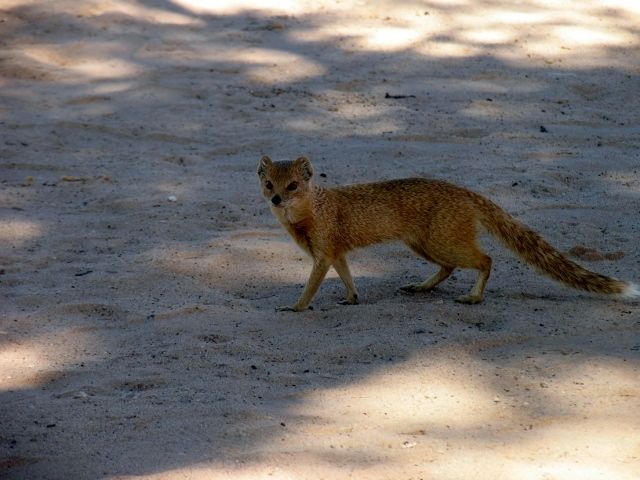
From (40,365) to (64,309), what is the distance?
704 mm

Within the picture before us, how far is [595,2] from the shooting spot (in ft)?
35.2

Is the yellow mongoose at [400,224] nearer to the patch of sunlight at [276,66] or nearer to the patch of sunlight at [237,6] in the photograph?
the patch of sunlight at [276,66]

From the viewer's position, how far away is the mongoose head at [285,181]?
17.6 ft

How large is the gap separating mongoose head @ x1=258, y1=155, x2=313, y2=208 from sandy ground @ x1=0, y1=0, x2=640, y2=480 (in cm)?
67

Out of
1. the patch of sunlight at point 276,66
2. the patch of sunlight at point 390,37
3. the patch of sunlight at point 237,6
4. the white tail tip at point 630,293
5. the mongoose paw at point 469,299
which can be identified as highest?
the patch of sunlight at point 237,6

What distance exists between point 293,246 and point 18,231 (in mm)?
2080

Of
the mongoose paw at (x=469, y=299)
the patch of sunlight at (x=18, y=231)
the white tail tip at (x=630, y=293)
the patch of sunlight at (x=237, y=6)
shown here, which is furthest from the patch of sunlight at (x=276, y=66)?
the white tail tip at (x=630, y=293)

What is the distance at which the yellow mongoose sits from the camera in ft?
17.5

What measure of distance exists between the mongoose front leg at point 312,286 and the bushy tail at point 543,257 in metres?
1.06

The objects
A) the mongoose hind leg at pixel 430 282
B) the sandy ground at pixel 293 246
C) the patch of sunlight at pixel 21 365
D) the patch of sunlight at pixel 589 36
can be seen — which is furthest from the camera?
the patch of sunlight at pixel 589 36

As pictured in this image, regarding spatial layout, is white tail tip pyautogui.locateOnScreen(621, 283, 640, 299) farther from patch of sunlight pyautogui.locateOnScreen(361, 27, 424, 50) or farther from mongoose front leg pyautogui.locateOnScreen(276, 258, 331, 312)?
patch of sunlight pyautogui.locateOnScreen(361, 27, 424, 50)

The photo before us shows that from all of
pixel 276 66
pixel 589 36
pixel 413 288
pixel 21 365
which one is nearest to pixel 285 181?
pixel 413 288

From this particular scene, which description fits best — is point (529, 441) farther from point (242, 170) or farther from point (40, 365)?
point (242, 170)

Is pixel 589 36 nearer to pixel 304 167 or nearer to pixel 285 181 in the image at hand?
pixel 304 167
